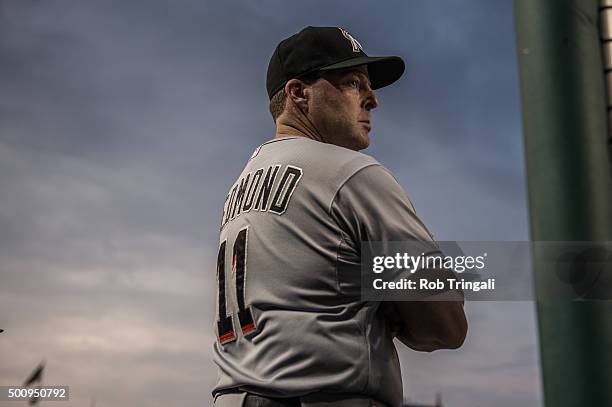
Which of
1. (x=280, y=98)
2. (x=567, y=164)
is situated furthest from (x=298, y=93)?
(x=567, y=164)

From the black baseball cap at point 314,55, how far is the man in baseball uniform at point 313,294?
362mm

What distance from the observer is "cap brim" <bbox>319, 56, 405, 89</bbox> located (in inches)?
98.6

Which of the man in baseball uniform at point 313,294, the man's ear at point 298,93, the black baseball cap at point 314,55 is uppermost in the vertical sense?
the black baseball cap at point 314,55

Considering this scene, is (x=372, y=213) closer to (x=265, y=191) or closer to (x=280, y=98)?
(x=265, y=191)

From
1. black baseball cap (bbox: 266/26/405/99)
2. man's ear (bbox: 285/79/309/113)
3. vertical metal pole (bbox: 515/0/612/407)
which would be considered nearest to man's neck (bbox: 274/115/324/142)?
man's ear (bbox: 285/79/309/113)

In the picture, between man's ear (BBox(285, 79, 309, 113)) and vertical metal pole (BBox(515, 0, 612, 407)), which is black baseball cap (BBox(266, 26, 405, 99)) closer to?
man's ear (BBox(285, 79, 309, 113))

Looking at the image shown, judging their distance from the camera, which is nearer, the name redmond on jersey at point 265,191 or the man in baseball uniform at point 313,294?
the man in baseball uniform at point 313,294

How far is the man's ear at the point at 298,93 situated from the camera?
255cm

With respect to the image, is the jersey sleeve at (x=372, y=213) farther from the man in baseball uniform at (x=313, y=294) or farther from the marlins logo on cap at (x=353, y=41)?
the marlins logo on cap at (x=353, y=41)

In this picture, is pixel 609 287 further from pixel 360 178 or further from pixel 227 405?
pixel 227 405

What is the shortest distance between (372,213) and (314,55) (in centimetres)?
83

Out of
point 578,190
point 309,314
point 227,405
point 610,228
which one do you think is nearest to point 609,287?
point 610,228

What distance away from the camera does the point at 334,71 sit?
8.32 feet

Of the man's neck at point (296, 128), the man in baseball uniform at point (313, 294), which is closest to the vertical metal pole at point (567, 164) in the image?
the man in baseball uniform at point (313, 294)
